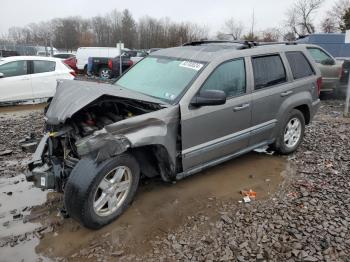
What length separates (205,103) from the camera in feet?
13.1

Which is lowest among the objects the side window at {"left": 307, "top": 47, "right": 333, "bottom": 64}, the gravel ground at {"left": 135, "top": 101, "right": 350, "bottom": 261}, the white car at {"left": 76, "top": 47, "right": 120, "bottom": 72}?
the gravel ground at {"left": 135, "top": 101, "right": 350, "bottom": 261}

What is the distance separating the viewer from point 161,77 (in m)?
4.59

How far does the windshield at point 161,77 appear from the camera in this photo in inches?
168

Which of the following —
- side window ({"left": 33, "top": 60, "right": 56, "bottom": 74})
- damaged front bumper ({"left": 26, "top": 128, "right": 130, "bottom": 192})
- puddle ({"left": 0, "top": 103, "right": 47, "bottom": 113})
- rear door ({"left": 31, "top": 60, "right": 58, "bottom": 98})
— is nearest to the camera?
damaged front bumper ({"left": 26, "top": 128, "right": 130, "bottom": 192})

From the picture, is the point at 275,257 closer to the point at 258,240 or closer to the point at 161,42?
the point at 258,240

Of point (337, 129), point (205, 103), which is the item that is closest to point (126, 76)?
point (205, 103)

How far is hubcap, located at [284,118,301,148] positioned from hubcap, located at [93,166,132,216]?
304 centimetres

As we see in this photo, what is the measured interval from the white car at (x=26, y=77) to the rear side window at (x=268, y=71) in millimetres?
7515

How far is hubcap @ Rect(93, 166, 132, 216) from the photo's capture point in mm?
3591

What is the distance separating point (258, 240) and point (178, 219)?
0.89m

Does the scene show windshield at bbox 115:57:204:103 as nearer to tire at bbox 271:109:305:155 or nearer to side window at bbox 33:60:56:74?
tire at bbox 271:109:305:155

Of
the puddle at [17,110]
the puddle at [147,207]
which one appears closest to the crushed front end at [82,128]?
the puddle at [147,207]

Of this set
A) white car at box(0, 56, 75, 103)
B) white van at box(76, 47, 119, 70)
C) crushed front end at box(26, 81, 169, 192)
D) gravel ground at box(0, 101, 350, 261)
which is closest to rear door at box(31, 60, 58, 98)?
white car at box(0, 56, 75, 103)

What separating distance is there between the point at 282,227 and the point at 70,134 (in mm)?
2528
